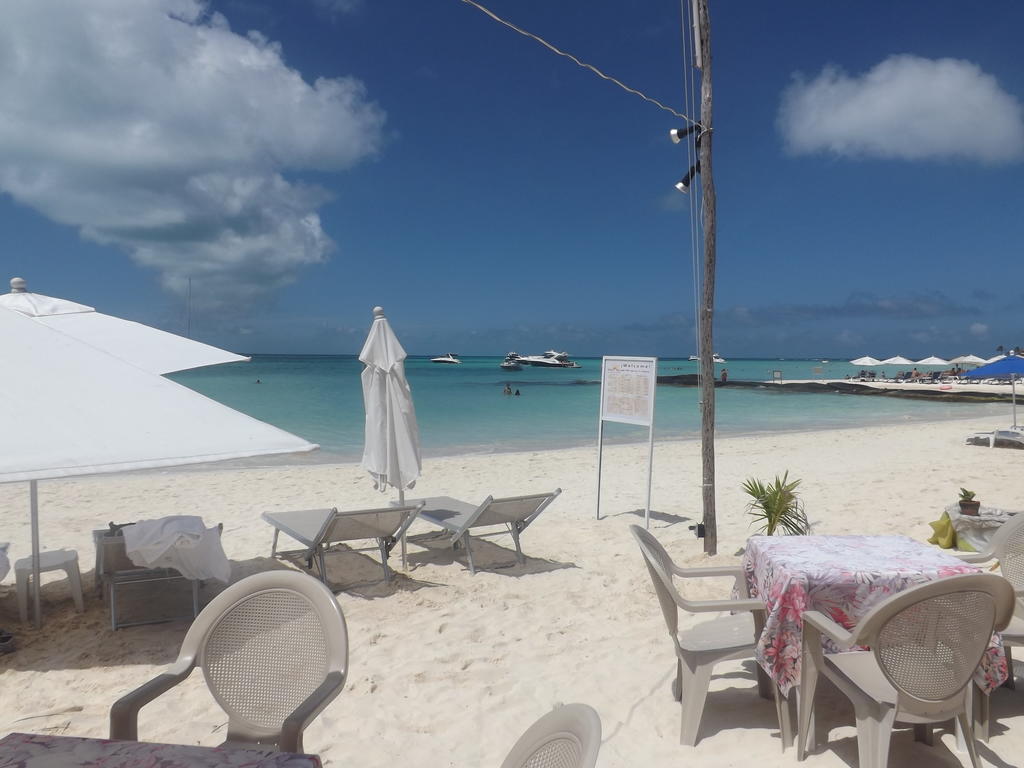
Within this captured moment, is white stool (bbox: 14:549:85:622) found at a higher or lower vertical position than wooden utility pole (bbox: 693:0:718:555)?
lower

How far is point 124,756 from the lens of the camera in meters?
1.57

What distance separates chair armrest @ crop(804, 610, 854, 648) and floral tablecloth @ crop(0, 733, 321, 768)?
5.80 feet

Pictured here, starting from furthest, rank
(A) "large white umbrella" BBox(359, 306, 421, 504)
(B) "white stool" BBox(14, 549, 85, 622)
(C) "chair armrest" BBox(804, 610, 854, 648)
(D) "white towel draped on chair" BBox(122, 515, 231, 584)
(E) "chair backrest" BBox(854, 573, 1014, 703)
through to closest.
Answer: (A) "large white umbrella" BBox(359, 306, 421, 504)
(B) "white stool" BBox(14, 549, 85, 622)
(D) "white towel draped on chair" BBox(122, 515, 231, 584)
(C) "chair armrest" BBox(804, 610, 854, 648)
(E) "chair backrest" BBox(854, 573, 1014, 703)

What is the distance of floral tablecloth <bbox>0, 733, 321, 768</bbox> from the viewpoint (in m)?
1.53

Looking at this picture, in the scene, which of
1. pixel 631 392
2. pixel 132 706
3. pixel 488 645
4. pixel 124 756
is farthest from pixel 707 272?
pixel 124 756

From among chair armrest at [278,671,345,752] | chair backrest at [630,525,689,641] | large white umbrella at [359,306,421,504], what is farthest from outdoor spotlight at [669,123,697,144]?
chair armrest at [278,671,345,752]

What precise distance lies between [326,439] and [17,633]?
1322cm

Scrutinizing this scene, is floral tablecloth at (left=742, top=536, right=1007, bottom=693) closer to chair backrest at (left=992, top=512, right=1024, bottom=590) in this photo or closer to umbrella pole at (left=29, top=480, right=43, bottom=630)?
chair backrest at (left=992, top=512, right=1024, bottom=590)

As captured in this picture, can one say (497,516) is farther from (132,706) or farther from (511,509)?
→ (132,706)

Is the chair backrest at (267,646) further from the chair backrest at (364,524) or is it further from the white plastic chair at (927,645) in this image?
the chair backrest at (364,524)

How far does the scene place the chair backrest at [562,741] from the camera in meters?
1.23

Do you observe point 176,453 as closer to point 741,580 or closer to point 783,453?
point 741,580

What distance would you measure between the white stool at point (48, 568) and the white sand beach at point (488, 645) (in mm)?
128

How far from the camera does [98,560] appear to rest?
4.46 metres
